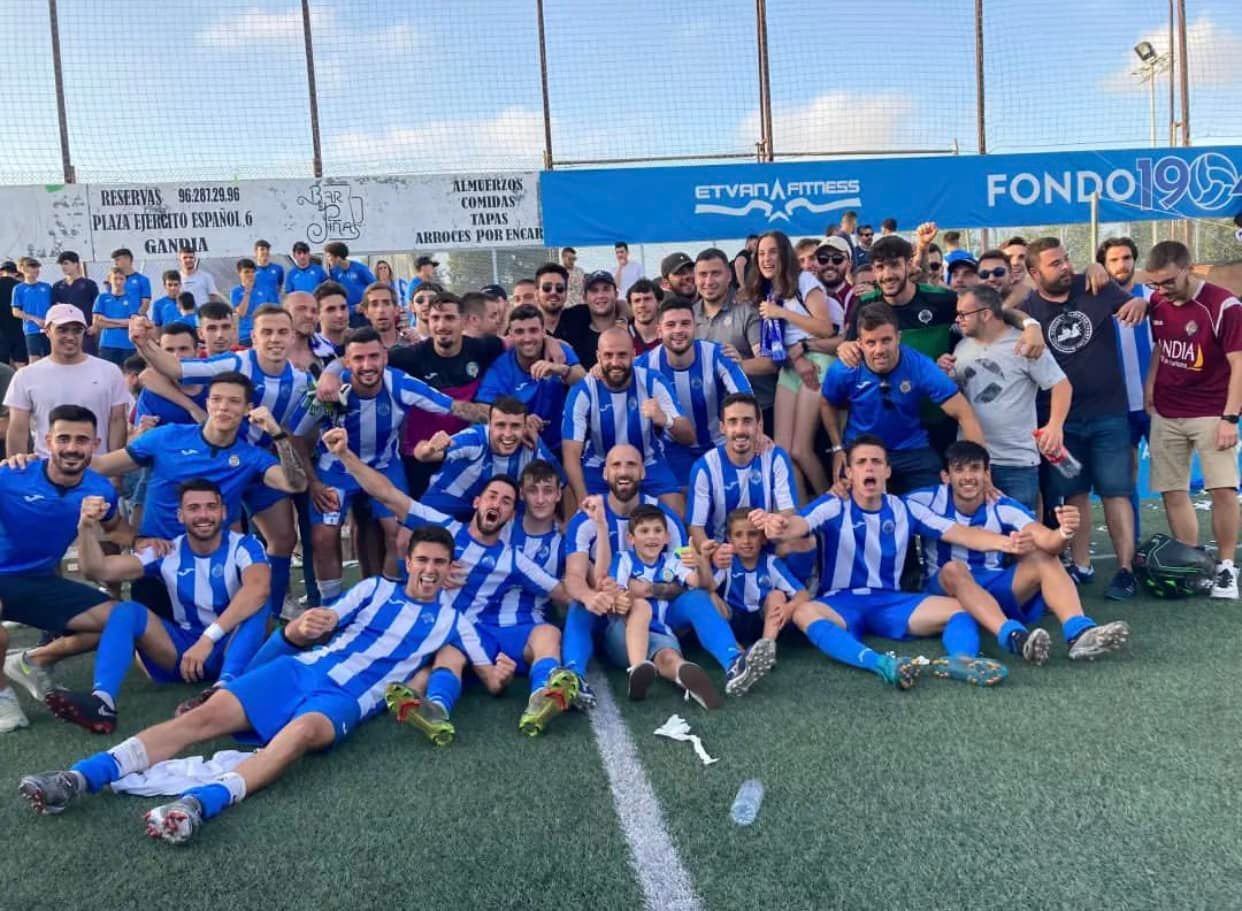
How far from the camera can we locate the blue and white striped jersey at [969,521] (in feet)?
15.5

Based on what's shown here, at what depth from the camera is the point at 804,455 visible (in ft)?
18.5

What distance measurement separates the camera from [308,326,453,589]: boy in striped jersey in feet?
17.1

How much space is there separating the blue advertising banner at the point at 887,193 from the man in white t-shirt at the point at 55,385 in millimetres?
7830

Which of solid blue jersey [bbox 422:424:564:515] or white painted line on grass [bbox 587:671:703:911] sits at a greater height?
solid blue jersey [bbox 422:424:564:515]

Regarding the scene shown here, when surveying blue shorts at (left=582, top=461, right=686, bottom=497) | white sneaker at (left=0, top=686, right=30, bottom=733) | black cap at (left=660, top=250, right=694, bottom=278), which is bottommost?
white sneaker at (left=0, top=686, right=30, bottom=733)

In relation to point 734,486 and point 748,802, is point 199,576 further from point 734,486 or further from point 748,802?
point 748,802

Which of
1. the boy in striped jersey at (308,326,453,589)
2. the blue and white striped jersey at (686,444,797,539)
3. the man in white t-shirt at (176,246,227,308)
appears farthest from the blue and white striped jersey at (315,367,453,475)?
the man in white t-shirt at (176,246,227,308)

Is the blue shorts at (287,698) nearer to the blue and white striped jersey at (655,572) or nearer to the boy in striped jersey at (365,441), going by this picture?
the blue and white striped jersey at (655,572)

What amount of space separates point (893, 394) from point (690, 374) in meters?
1.13

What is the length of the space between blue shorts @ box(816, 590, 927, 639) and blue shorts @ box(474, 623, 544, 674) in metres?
1.49

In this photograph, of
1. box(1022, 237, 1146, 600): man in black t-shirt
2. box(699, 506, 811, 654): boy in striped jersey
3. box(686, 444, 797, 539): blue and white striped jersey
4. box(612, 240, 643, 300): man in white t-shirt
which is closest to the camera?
box(699, 506, 811, 654): boy in striped jersey

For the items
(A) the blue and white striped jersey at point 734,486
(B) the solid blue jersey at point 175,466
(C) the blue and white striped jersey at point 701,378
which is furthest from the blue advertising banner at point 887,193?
(B) the solid blue jersey at point 175,466

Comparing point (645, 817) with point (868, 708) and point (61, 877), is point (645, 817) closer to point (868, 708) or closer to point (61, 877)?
point (868, 708)

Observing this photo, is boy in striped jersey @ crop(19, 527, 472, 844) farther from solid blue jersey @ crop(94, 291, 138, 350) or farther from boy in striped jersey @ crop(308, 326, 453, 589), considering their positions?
solid blue jersey @ crop(94, 291, 138, 350)
